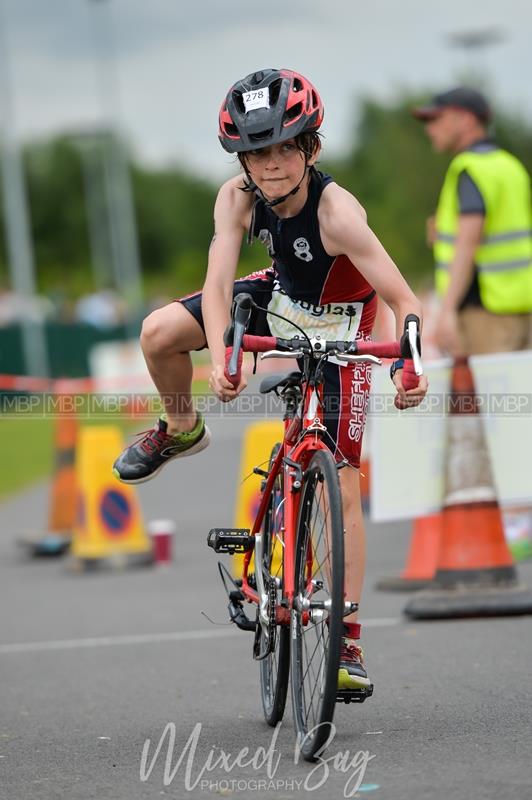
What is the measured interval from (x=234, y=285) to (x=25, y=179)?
12326 cm

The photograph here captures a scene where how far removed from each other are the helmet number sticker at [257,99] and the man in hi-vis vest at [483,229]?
448cm

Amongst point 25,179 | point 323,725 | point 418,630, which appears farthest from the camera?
point 25,179

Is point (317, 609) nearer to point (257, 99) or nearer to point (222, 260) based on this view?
point (222, 260)

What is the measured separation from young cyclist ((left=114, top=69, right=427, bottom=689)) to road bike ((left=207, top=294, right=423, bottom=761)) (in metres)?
0.16

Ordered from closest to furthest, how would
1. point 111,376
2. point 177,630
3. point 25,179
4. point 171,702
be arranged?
point 171,702 → point 177,630 → point 111,376 → point 25,179

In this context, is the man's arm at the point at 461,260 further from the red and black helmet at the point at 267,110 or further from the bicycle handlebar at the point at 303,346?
the bicycle handlebar at the point at 303,346

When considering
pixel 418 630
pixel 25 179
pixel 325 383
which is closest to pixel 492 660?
pixel 418 630

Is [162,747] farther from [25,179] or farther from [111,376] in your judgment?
[25,179]

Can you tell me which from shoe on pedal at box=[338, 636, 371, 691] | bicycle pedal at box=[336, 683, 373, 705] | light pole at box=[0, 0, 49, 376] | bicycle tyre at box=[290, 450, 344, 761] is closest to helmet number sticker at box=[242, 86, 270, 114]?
bicycle tyre at box=[290, 450, 344, 761]

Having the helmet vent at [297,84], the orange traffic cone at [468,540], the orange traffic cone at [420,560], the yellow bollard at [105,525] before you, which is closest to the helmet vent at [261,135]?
the helmet vent at [297,84]

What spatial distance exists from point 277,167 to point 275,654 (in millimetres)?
1817

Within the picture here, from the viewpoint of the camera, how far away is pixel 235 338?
5188mm

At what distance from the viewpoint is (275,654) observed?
19.4 ft

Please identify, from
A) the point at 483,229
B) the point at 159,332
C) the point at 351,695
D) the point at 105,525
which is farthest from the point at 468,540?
the point at 105,525
